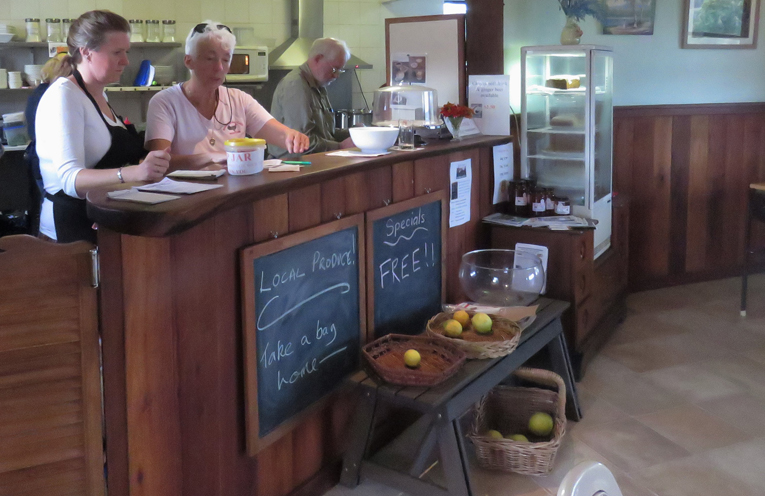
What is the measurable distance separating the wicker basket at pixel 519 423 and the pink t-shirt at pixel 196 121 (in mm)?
1517

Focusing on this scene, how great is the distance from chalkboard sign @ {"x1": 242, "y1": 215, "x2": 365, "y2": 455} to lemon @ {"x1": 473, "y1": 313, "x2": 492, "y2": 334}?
1.45ft

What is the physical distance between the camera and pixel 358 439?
2.72 m

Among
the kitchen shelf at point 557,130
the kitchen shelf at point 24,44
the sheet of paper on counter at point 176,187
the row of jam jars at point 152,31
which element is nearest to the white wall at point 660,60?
the kitchen shelf at point 557,130

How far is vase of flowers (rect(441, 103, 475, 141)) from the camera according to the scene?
3.63 m

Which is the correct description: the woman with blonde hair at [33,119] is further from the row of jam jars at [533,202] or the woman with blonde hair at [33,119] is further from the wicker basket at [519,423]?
the row of jam jars at [533,202]

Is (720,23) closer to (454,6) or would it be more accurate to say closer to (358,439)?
(454,6)

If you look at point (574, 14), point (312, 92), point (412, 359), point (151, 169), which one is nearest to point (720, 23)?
point (574, 14)

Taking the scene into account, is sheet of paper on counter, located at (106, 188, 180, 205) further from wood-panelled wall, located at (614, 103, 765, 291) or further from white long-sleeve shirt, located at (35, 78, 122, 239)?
wood-panelled wall, located at (614, 103, 765, 291)

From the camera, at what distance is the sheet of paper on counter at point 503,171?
4.02 meters

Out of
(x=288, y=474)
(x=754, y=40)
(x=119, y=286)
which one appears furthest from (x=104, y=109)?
(x=754, y=40)

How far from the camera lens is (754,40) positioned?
567 cm

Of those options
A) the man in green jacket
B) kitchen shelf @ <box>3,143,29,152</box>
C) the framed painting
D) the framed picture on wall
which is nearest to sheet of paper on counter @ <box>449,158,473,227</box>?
the man in green jacket

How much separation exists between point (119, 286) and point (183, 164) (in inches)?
36.2

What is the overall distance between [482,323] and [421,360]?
33cm
